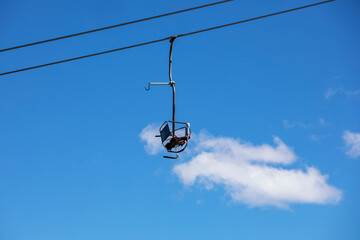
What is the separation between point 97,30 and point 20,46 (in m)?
2.00

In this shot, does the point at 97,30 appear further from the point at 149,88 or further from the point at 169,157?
the point at 169,157

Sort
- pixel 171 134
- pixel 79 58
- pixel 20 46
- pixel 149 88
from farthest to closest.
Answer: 1. pixel 171 134
2. pixel 149 88
3. pixel 79 58
4. pixel 20 46

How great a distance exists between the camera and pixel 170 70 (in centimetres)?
1168

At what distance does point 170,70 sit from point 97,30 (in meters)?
2.57

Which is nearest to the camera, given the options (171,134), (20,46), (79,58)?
(20,46)

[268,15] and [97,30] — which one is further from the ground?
[268,15]

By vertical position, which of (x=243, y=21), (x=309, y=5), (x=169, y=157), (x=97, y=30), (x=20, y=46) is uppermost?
(x=309, y=5)

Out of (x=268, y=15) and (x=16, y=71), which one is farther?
(x=268, y=15)

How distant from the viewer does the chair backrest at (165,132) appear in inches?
491

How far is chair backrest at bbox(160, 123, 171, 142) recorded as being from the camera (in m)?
12.5

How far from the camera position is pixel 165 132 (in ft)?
41.4

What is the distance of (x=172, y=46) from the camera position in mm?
11156

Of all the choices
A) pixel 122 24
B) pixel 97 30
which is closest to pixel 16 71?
pixel 97 30

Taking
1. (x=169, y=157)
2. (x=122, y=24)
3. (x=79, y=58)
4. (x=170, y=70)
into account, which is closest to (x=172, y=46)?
(x=170, y=70)
